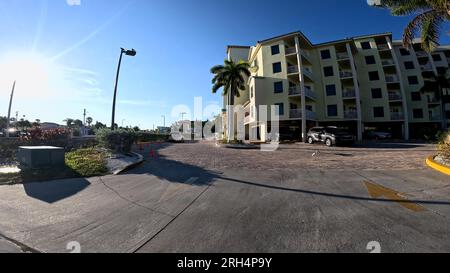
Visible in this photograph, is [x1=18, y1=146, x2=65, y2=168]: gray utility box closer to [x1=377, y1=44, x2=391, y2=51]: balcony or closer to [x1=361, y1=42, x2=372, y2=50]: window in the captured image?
[x1=361, y1=42, x2=372, y2=50]: window

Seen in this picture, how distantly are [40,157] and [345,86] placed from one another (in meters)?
36.1

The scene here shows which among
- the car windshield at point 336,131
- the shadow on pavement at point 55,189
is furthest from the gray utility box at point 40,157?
the car windshield at point 336,131

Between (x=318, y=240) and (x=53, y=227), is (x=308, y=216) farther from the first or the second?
(x=53, y=227)

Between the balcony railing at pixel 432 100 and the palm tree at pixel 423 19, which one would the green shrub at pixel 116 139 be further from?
the balcony railing at pixel 432 100

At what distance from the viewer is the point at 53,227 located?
3734mm

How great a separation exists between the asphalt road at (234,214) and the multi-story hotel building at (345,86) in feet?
73.2

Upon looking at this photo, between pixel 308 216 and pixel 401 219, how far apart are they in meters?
1.58

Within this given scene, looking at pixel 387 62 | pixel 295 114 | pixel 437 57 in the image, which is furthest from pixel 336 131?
pixel 437 57

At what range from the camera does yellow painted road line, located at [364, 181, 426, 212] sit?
425cm

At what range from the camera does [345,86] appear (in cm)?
3192

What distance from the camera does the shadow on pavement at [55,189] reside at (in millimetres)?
5395
